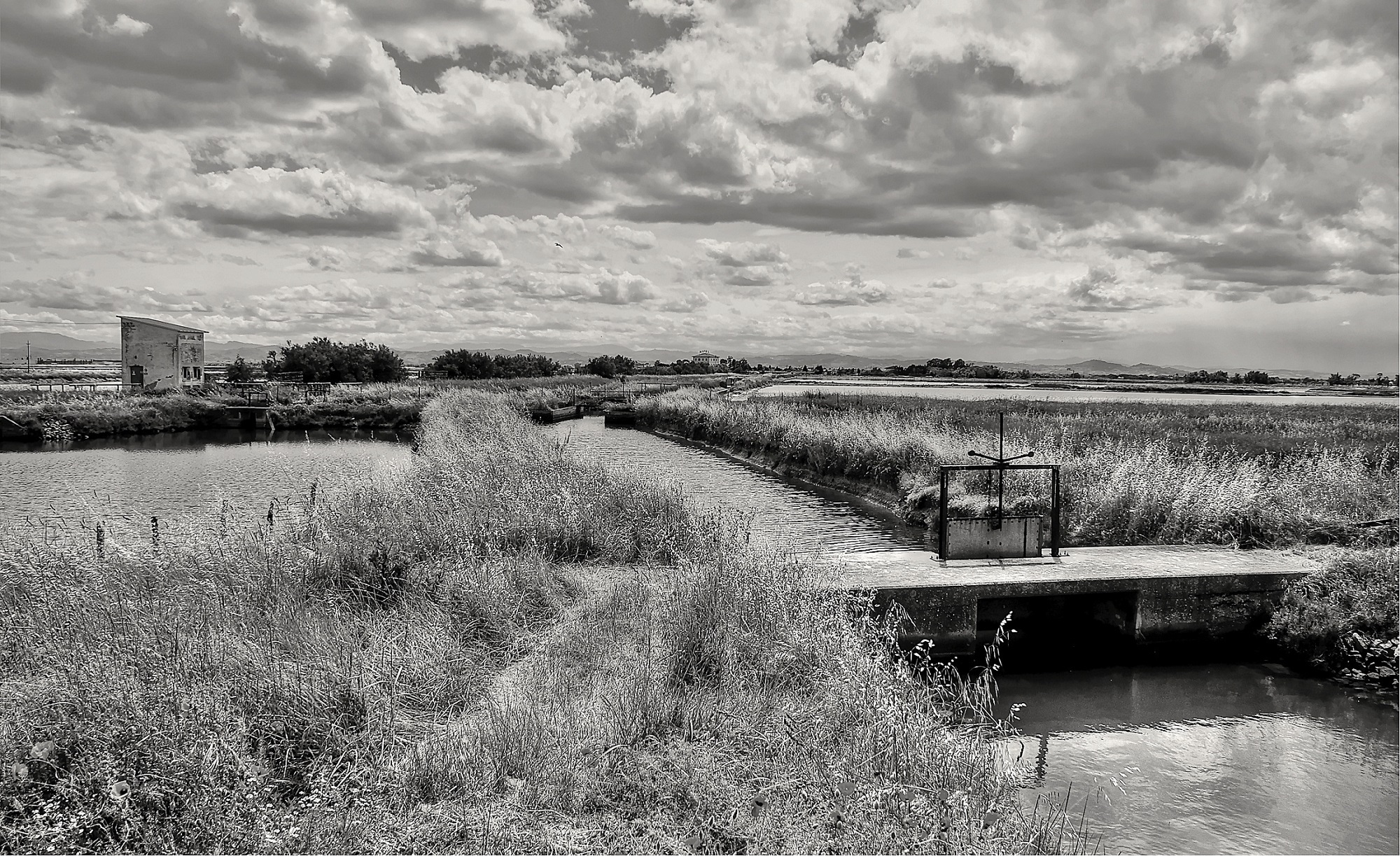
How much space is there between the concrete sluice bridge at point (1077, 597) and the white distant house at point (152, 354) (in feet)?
176

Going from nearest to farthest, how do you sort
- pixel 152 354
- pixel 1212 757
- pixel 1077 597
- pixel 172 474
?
pixel 1212 757 → pixel 1077 597 → pixel 172 474 → pixel 152 354

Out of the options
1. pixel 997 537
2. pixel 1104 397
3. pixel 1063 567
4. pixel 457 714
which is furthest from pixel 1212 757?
pixel 1104 397

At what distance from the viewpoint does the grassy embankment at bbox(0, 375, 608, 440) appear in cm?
3922

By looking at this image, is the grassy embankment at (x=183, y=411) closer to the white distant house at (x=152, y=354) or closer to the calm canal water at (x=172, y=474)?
the calm canal water at (x=172, y=474)

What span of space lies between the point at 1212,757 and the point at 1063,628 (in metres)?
2.97

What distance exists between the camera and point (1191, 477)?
13.9m

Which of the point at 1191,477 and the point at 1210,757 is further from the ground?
the point at 1191,477

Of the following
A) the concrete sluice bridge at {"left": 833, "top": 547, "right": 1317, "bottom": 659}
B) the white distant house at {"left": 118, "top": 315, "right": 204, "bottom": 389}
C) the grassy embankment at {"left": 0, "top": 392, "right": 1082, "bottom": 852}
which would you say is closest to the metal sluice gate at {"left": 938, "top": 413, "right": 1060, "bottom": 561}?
the concrete sluice bridge at {"left": 833, "top": 547, "right": 1317, "bottom": 659}

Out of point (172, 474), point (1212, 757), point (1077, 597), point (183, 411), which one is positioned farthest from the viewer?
point (183, 411)

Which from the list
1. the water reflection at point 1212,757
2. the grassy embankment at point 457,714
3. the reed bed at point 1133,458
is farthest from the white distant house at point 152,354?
the water reflection at point 1212,757

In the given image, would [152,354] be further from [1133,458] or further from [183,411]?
[1133,458]

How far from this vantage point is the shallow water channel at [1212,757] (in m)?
5.95

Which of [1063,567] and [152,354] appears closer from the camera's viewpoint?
[1063,567]

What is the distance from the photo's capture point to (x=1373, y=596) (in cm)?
883
